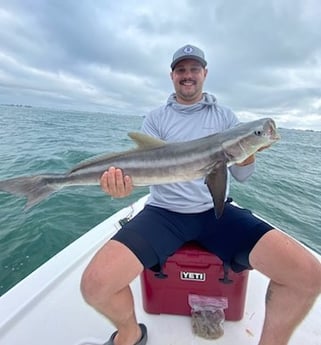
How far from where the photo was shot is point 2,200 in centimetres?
723

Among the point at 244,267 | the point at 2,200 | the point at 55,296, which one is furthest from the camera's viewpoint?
the point at 2,200

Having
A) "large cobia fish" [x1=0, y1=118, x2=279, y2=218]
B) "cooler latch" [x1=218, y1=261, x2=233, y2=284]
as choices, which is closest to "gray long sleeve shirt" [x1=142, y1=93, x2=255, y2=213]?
"large cobia fish" [x1=0, y1=118, x2=279, y2=218]

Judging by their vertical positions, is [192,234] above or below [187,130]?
below

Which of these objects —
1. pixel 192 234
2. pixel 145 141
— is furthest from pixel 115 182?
pixel 192 234

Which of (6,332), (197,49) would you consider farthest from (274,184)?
(6,332)

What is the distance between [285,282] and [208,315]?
3.06ft

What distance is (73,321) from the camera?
281cm

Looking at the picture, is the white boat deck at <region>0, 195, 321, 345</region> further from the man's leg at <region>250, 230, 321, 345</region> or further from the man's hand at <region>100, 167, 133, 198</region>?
the man's hand at <region>100, 167, 133, 198</region>

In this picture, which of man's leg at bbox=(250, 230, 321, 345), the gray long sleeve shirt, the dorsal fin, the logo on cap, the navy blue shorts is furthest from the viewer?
the logo on cap

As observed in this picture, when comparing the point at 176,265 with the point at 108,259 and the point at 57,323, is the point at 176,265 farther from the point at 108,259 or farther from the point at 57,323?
the point at 57,323

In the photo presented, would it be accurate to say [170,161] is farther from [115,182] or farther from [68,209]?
[68,209]

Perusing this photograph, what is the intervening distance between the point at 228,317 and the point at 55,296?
1.74m

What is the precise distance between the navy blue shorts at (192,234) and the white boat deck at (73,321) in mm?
636

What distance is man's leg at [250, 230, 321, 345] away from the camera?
217 centimetres
